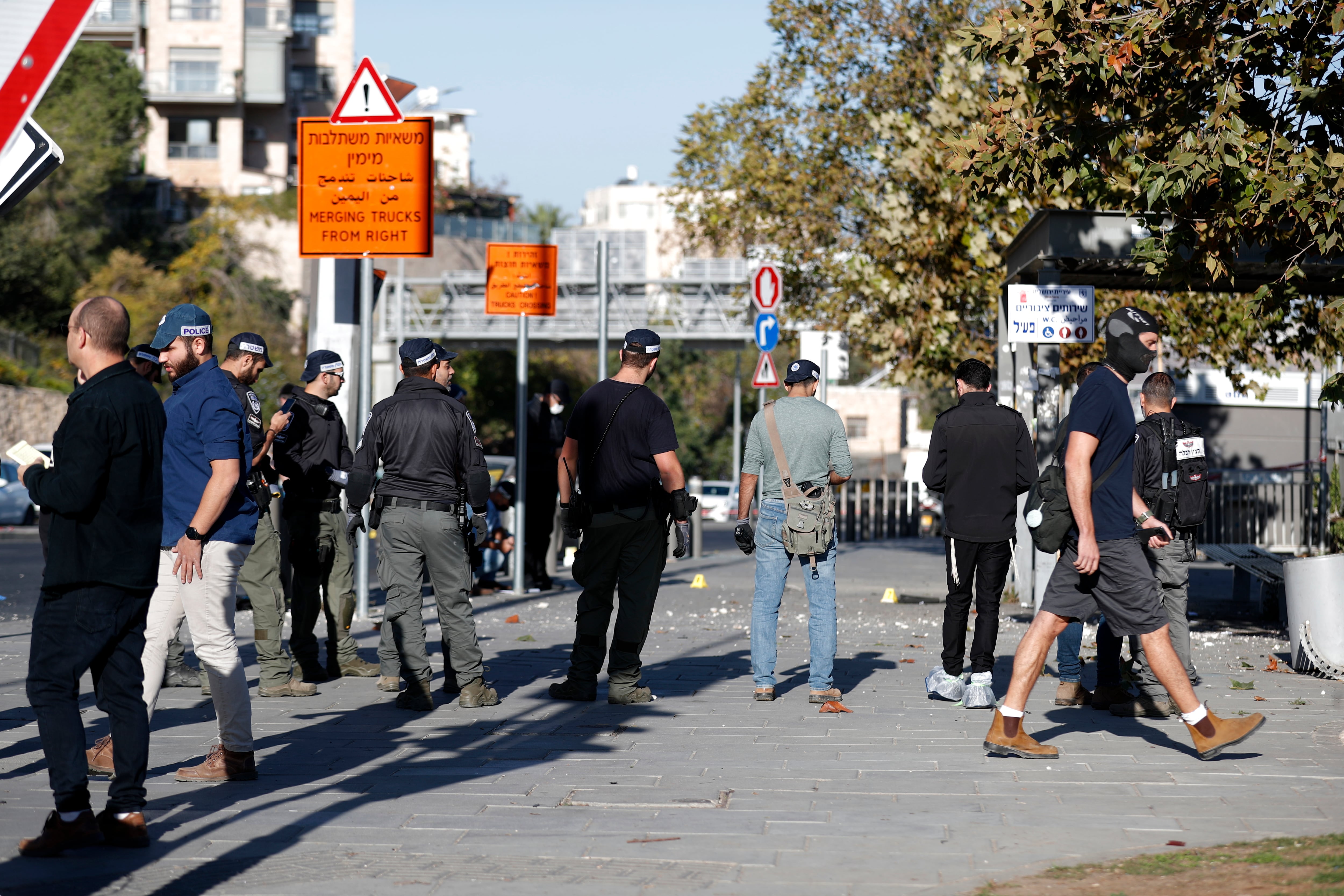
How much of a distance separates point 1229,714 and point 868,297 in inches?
462

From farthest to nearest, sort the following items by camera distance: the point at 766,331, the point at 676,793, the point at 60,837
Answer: the point at 766,331, the point at 676,793, the point at 60,837

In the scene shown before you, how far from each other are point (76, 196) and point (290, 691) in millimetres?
48337

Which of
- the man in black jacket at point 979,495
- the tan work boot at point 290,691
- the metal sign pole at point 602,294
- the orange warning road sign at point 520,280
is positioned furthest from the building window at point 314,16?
the man in black jacket at point 979,495

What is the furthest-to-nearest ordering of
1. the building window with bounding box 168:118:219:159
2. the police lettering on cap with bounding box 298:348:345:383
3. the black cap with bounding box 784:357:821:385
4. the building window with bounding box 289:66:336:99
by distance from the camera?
the building window with bounding box 289:66:336:99 → the building window with bounding box 168:118:219:159 → the police lettering on cap with bounding box 298:348:345:383 → the black cap with bounding box 784:357:821:385

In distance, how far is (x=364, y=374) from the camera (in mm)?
12625

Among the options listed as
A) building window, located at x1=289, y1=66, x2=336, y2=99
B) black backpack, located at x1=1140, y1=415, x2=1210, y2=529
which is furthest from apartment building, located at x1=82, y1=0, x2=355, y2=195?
black backpack, located at x1=1140, y1=415, x2=1210, y2=529

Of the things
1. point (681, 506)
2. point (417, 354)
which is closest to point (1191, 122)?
point (681, 506)

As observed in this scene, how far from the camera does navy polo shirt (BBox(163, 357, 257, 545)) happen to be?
654 cm

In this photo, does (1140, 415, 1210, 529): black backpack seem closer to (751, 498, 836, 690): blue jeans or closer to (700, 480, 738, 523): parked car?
(751, 498, 836, 690): blue jeans

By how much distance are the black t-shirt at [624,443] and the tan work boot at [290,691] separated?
76.0 inches

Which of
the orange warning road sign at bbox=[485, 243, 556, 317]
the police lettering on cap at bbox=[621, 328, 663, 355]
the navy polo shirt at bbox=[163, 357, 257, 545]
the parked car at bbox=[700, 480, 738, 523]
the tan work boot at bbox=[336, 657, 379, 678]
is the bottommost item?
the parked car at bbox=[700, 480, 738, 523]

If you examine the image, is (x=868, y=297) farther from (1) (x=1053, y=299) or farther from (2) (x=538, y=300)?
(1) (x=1053, y=299)

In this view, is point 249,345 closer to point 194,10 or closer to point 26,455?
point 26,455

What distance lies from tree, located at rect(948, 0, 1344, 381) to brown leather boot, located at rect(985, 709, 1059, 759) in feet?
12.2
